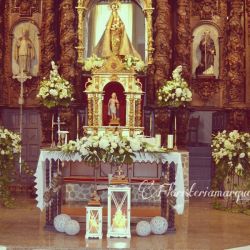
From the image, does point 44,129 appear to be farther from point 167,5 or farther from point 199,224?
point 199,224

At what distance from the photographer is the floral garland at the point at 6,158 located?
44.3ft

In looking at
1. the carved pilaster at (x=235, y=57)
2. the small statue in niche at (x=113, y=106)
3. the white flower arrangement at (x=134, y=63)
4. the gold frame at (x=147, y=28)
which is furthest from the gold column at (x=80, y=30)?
the carved pilaster at (x=235, y=57)

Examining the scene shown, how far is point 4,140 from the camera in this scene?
44.1 feet

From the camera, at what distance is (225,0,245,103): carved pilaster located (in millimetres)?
17812

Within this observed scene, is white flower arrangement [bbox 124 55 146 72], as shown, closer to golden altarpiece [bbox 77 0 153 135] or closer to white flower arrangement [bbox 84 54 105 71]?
golden altarpiece [bbox 77 0 153 135]

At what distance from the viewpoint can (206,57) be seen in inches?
721

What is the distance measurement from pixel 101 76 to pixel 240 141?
14.4 ft

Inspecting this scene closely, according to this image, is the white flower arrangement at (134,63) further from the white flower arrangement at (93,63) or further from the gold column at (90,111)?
the gold column at (90,111)

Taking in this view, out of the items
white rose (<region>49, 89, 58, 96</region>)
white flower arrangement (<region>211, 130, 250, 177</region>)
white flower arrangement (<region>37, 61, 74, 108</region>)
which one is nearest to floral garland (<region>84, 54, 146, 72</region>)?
white flower arrangement (<region>37, 61, 74, 108</region>)

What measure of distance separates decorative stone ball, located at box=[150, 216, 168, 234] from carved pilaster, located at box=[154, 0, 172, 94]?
7470mm

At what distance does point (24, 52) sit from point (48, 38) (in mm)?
1116

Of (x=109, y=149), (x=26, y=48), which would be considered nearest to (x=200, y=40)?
(x=26, y=48)

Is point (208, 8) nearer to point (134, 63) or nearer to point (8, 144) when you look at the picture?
point (134, 63)

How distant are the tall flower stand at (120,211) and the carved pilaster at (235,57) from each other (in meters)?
8.78
